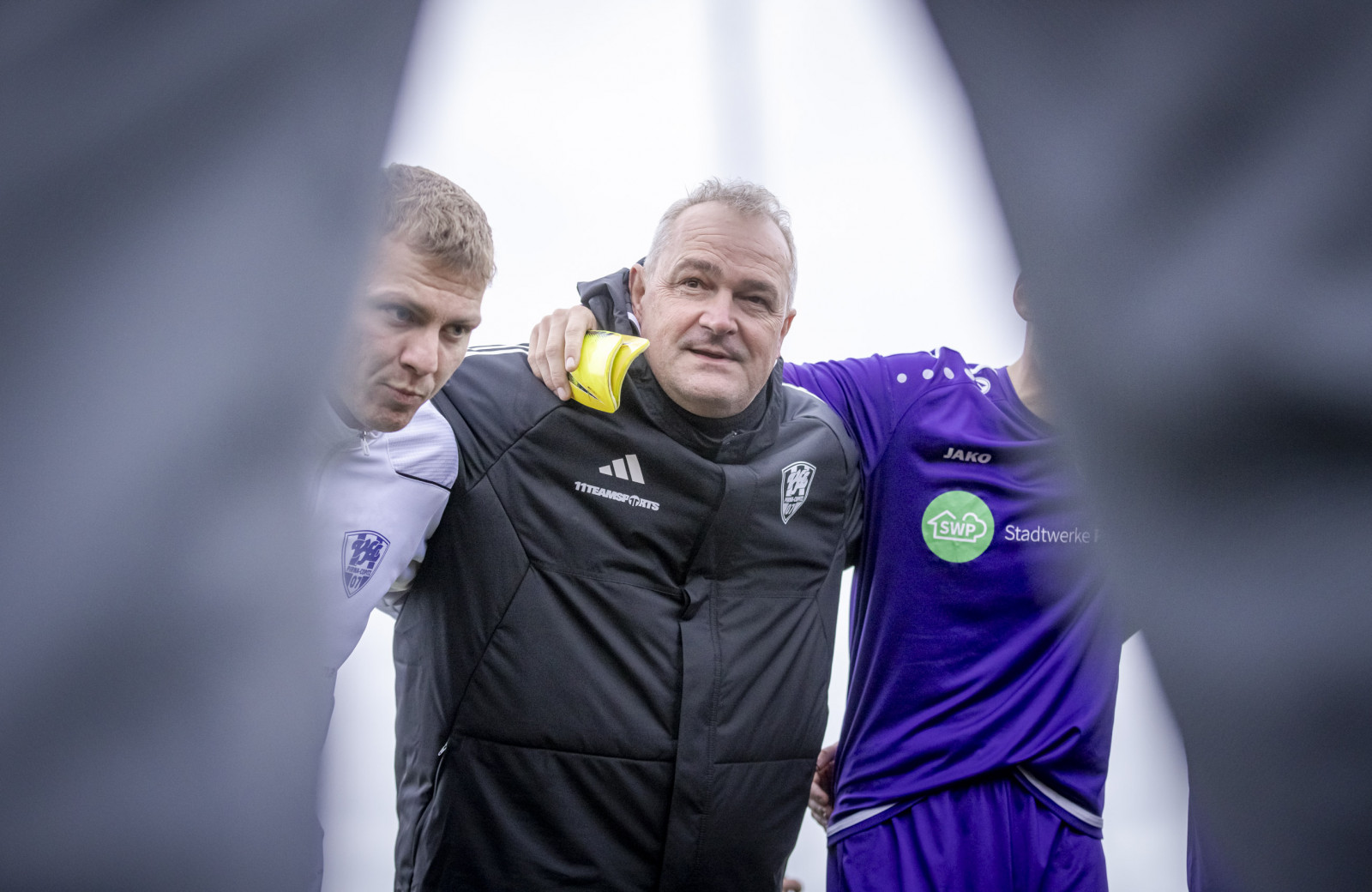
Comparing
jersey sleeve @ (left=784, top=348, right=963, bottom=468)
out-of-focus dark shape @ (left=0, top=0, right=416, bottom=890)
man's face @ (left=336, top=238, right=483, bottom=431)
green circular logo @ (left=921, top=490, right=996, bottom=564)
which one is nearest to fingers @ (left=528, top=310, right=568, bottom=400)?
man's face @ (left=336, top=238, right=483, bottom=431)

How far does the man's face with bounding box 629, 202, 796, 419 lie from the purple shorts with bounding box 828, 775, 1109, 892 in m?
0.79

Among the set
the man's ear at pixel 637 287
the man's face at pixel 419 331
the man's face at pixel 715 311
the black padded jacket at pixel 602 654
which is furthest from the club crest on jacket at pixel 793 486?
the man's face at pixel 419 331

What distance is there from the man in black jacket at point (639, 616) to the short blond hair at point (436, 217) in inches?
16.4

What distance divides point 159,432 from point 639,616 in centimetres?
131

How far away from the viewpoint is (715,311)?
1655 millimetres

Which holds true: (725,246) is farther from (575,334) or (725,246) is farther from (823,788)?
(823,788)

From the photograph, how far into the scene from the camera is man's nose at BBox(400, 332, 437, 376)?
3.64 feet

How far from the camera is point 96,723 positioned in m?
0.28

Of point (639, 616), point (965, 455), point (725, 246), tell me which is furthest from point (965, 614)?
point (725, 246)

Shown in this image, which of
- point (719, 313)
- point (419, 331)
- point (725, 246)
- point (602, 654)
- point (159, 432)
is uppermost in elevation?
point (725, 246)

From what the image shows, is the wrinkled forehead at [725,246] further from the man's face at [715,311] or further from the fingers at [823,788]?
the fingers at [823,788]

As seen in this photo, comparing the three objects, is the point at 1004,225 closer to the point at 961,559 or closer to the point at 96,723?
the point at 96,723

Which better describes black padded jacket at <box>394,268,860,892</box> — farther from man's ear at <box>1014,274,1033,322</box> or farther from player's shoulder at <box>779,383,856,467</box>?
man's ear at <box>1014,274,1033,322</box>

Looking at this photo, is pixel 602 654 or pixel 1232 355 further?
pixel 602 654
